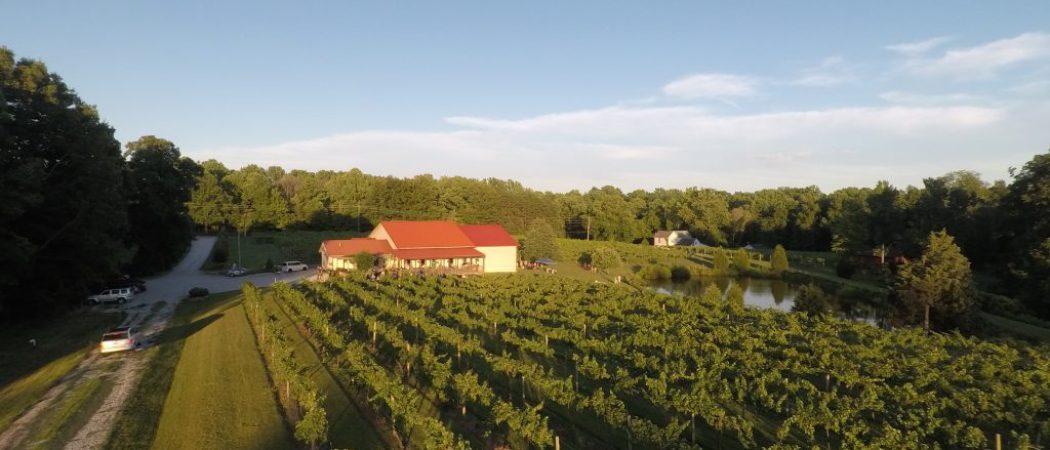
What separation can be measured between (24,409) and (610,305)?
25.0 meters

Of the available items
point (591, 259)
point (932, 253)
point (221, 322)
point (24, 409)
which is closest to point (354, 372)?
point (24, 409)

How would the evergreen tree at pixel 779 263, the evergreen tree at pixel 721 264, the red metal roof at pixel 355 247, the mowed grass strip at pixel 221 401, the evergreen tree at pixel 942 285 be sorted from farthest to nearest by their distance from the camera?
the evergreen tree at pixel 721 264 < the evergreen tree at pixel 779 263 < the red metal roof at pixel 355 247 < the evergreen tree at pixel 942 285 < the mowed grass strip at pixel 221 401

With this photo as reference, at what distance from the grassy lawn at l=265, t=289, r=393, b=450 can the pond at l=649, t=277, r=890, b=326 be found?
25.6 m

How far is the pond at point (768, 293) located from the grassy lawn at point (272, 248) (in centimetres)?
3683

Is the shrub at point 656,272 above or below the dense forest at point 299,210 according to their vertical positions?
below

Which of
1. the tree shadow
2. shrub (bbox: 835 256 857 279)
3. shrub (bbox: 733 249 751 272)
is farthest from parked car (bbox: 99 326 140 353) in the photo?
shrub (bbox: 835 256 857 279)

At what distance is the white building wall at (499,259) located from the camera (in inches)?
2095

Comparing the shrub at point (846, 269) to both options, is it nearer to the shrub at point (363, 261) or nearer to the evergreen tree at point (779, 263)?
the evergreen tree at point (779, 263)

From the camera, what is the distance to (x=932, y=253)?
31.1m

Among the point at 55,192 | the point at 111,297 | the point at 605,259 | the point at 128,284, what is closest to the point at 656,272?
the point at 605,259

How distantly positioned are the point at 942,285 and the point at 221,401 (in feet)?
112

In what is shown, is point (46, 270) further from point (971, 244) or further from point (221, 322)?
point (971, 244)

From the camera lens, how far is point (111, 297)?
1395 inches

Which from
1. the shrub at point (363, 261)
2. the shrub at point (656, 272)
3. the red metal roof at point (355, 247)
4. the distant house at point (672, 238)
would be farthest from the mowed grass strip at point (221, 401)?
the distant house at point (672, 238)
